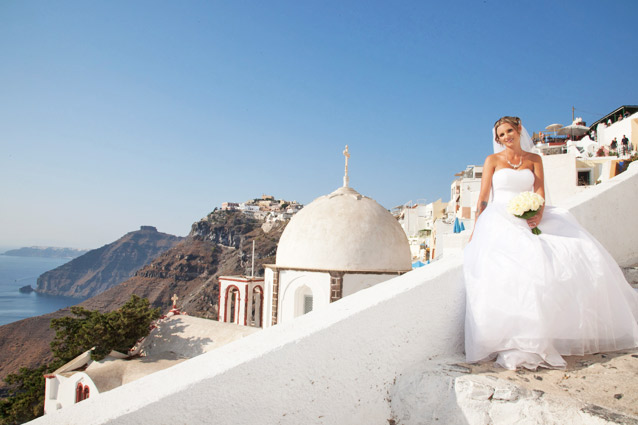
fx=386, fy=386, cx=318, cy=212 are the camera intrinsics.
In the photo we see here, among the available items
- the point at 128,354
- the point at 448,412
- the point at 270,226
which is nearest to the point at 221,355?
the point at 448,412

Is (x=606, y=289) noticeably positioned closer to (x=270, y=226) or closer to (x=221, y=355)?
(x=221, y=355)

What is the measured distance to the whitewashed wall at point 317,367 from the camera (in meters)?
2.02

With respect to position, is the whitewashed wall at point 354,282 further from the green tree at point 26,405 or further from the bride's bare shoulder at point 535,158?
the green tree at point 26,405

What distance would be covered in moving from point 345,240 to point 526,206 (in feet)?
30.0

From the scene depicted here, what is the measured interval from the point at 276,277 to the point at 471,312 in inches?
414

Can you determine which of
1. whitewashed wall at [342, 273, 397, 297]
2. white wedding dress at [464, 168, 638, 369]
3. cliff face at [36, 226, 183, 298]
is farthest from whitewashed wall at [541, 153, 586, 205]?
cliff face at [36, 226, 183, 298]

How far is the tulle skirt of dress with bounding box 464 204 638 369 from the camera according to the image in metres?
2.65

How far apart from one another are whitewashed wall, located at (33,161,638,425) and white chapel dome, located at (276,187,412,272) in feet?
29.2

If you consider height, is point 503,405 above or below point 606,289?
below

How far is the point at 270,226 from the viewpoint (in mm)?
102000

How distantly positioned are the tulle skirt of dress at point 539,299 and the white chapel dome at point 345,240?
8.98 meters

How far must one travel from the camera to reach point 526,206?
3.08 metres

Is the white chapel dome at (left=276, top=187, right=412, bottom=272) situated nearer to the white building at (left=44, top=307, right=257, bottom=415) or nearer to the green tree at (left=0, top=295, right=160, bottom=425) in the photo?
the white building at (left=44, top=307, right=257, bottom=415)

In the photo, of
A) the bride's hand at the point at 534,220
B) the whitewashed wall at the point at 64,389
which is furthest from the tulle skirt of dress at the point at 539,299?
the whitewashed wall at the point at 64,389
